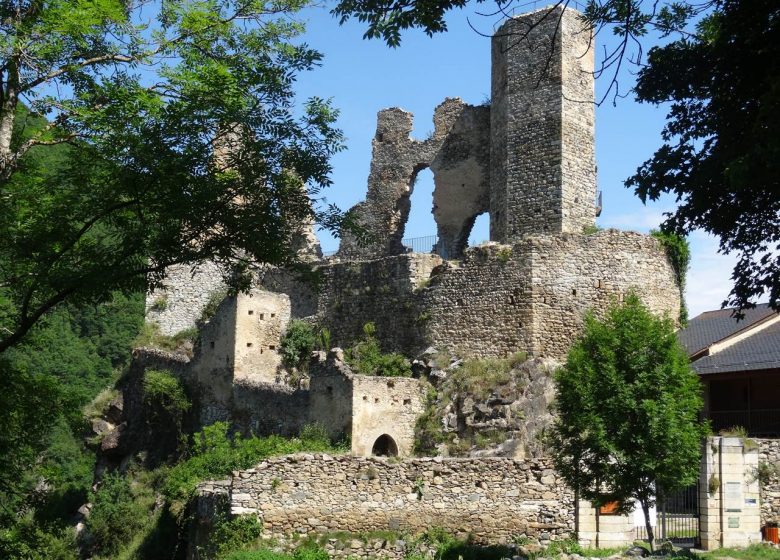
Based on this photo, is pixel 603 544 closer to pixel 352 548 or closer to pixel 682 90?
A: pixel 352 548

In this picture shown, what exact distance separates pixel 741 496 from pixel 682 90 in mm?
11738

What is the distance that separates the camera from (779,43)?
10734 mm

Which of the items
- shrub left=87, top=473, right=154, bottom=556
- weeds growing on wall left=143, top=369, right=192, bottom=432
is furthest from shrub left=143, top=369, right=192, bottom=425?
shrub left=87, top=473, right=154, bottom=556

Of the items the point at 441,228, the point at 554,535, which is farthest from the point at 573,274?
the point at 554,535

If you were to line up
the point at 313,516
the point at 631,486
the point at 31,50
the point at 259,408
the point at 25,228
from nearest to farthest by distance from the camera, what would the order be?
1. the point at 31,50
2. the point at 25,228
3. the point at 631,486
4. the point at 313,516
5. the point at 259,408

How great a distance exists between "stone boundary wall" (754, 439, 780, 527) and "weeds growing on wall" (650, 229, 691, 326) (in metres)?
8.98

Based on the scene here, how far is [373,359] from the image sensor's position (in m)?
30.9

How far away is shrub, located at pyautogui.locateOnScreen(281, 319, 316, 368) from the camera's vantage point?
32.0 metres

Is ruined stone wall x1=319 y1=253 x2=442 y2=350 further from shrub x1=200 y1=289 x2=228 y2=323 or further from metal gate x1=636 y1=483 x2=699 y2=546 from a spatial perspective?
metal gate x1=636 y1=483 x2=699 y2=546

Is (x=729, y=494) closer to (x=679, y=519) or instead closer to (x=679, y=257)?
(x=679, y=519)

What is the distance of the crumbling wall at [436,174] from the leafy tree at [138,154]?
785 inches

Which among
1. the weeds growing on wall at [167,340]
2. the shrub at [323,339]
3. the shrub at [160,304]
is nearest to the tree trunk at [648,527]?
the shrub at [323,339]

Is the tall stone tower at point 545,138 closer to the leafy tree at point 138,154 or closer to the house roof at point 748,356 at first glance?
the house roof at point 748,356

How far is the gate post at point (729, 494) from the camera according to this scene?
20.8 m
